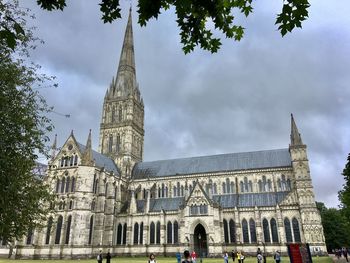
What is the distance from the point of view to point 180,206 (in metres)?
50.6

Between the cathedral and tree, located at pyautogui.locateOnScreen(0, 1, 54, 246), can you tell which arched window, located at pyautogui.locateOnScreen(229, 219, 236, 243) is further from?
tree, located at pyautogui.locateOnScreen(0, 1, 54, 246)

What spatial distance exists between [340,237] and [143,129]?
56.7m

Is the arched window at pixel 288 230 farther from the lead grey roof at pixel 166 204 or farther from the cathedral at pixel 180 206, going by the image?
the lead grey roof at pixel 166 204

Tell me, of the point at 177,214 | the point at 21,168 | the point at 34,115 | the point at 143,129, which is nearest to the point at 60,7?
the point at 21,168

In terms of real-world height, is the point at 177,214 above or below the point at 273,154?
below

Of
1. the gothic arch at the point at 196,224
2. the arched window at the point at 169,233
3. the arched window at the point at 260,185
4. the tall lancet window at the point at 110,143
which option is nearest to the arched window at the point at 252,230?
the gothic arch at the point at 196,224

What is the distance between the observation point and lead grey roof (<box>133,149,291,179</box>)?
5744 centimetres

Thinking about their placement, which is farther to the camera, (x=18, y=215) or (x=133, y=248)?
(x=133, y=248)

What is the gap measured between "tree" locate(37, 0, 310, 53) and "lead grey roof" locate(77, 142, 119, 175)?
52389 mm

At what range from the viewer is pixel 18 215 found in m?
15.2

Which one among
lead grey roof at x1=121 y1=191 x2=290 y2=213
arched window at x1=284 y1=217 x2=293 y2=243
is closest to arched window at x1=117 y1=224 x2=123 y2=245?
lead grey roof at x1=121 y1=191 x2=290 y2=213

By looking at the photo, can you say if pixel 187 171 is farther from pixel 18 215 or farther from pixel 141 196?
pixel 18 215

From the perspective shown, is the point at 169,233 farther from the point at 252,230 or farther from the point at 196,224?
the point at 252,230

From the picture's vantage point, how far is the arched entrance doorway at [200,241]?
47.9m
